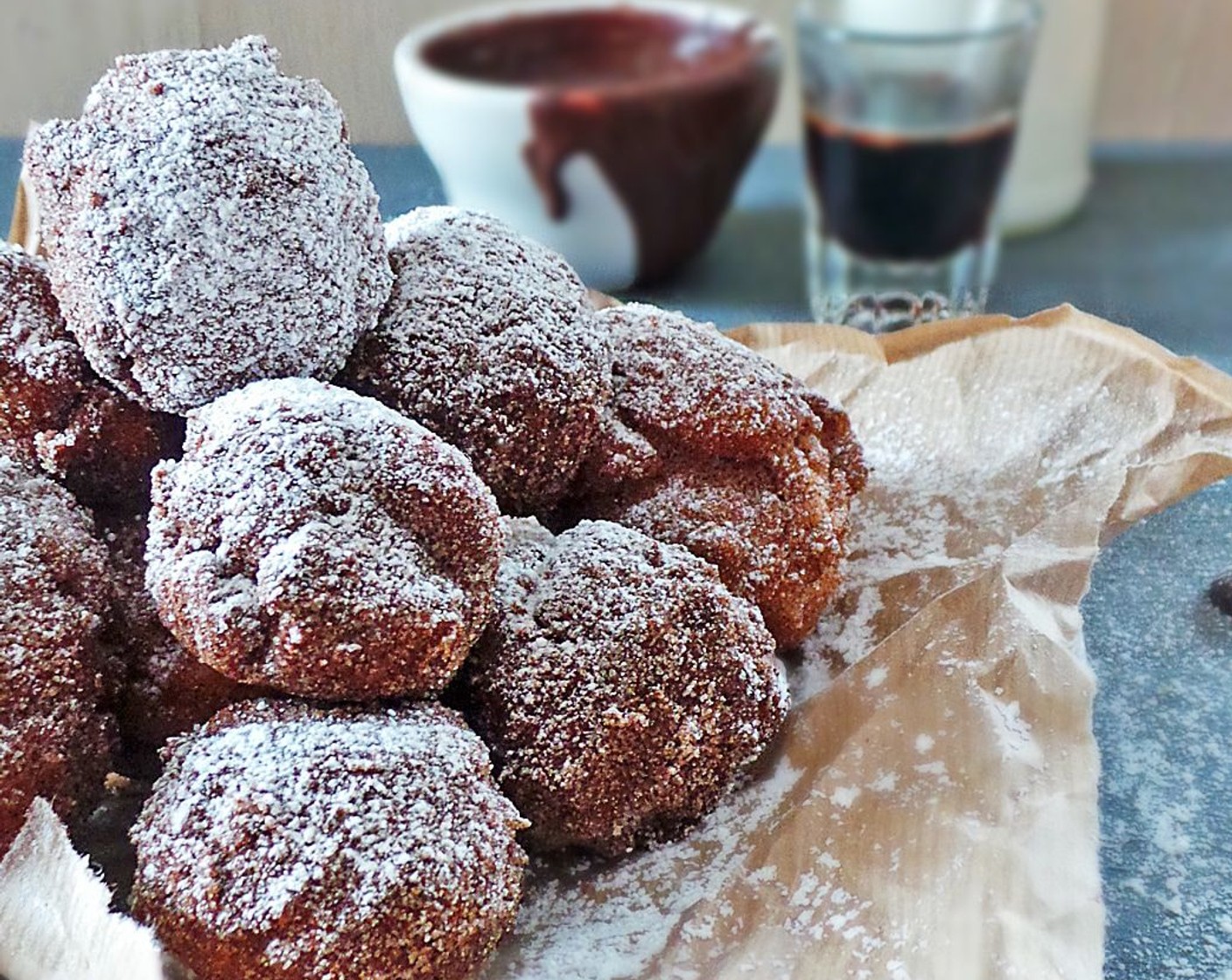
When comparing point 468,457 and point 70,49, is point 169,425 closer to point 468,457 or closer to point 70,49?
point 468,457

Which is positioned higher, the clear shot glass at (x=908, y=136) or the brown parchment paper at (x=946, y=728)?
the brown parchment paper at (x=946, y=728)

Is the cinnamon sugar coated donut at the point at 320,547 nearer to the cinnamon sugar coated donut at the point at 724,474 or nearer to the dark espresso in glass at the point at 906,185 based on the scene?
the cinnamon sugar coated donut at the point at 724,474

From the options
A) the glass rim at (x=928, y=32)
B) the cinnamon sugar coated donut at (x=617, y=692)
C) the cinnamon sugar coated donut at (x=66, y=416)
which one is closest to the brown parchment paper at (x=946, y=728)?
the cinnamon sugar coated donut at (x=617, y=692)

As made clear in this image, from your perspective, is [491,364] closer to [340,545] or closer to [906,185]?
[340,545]

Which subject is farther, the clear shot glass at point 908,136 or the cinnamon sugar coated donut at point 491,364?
the clear shot glass at point 908,136

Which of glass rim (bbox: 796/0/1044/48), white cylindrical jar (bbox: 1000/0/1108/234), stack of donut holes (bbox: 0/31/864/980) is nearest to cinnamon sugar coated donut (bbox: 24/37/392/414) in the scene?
stack of donut holes (bbox: 0/31/864/980)

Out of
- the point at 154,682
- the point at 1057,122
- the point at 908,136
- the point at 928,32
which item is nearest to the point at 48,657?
the point at 154,682
